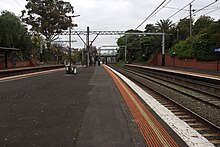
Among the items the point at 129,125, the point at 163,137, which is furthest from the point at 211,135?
the point at 129,125

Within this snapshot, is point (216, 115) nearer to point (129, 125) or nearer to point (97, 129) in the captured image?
point (129, 125)

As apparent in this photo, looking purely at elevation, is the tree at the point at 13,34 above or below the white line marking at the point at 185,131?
above

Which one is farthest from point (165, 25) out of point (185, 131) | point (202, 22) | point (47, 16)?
point (185, 131)

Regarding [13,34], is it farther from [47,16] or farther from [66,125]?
→ [66,125]

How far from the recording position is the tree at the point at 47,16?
61312mm

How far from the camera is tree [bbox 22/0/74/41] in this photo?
61.3m

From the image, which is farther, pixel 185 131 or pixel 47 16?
pixel 47 16

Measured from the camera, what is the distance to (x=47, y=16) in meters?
62.6

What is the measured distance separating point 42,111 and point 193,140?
4.62 m

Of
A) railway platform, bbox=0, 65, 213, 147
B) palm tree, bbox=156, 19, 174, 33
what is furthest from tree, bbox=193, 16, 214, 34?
railway platform, bbox=0, 65, 213, 147

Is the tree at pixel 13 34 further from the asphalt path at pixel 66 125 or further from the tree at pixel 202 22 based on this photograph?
the tree at pixel 202 22

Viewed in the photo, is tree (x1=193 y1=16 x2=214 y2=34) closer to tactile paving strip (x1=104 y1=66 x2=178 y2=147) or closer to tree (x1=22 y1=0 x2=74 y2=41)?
tree (x1=22 y1=0 x2=74 y2=41)

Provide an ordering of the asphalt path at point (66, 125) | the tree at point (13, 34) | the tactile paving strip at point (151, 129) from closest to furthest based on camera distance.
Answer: the asphalt path at point (66, 125) → the tactile paving strip at point (151, 129) → the tree at point (13, 34)

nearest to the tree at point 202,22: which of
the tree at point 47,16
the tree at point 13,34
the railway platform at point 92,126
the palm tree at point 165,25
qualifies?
the palm tree at point 165,25
